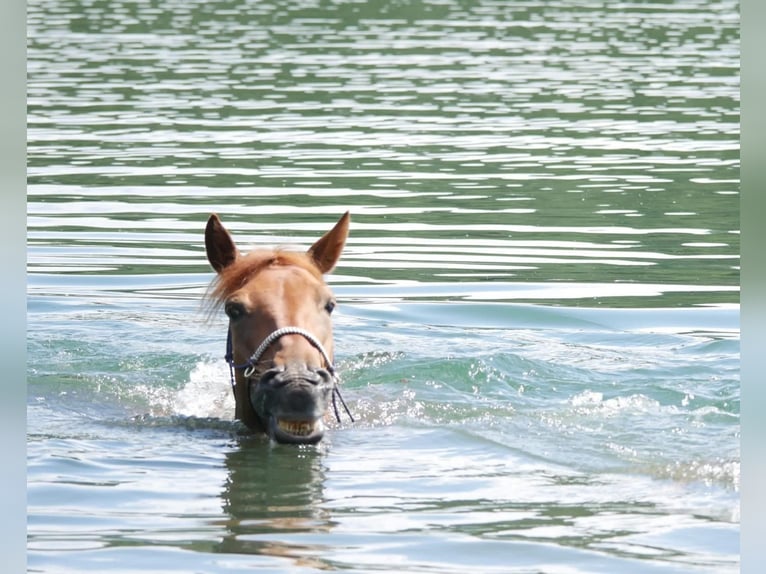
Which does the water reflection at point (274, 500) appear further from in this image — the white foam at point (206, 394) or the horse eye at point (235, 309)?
the white foam at point (206, 394)

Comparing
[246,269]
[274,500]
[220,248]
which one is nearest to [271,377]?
[274,500]

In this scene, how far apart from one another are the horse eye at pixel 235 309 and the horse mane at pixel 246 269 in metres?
0.27

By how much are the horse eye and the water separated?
734 mm

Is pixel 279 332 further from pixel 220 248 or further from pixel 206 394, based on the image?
pixel 206 394

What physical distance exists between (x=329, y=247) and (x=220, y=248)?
1.95ft

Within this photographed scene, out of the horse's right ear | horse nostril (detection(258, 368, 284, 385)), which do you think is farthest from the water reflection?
the horse's right ear

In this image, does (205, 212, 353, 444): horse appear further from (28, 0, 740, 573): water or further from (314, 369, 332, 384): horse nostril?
(28, 0, 740, 573): water

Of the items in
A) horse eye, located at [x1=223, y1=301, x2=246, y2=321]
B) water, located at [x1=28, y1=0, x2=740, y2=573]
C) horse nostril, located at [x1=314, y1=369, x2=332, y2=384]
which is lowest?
water, located at [x1=28, y1=0, x2=740, y2=573]

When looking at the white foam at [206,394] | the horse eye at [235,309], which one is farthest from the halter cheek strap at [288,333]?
the white foam at [206,394]

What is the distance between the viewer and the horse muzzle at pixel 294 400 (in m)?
5.30

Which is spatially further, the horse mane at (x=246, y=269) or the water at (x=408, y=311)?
the horse mane at (x=246, y=269)

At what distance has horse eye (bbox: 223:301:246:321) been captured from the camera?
5.91 meters

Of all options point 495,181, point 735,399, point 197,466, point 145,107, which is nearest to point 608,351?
point 735,399

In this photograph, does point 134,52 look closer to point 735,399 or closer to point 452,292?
point 452,292
